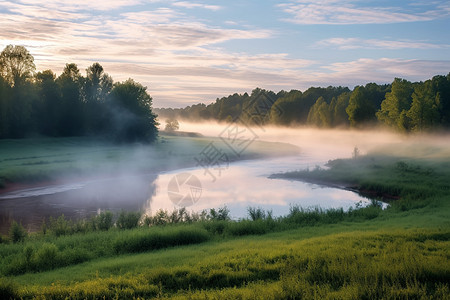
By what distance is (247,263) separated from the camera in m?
9.97

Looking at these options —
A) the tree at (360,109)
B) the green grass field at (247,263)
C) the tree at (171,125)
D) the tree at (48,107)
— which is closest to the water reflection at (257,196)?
the green grass field at (247,263)

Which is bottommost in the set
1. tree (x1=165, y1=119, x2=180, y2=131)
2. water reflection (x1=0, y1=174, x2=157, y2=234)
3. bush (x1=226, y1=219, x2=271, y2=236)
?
water reflection (x1=0, y1=174, x2=157, y2=234)

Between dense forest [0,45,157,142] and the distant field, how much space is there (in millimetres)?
3812

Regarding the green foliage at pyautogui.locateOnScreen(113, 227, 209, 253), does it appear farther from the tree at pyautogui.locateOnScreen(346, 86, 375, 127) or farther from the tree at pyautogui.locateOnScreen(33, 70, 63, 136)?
the tree at pyautogui.locateOnScreen(346, 86, 375, 127)

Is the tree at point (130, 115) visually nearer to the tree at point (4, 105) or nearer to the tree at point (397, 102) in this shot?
the tree at point (4, 105)

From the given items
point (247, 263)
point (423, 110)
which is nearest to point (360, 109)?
point (423, 110)

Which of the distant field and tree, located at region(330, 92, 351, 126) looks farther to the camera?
tree, located at region(330, 92, 351, 126)

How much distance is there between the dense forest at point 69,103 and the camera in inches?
2432

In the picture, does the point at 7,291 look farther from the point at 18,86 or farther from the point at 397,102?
the point at 397,102

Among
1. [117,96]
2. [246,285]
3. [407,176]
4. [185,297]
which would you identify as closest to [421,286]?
[246,285]

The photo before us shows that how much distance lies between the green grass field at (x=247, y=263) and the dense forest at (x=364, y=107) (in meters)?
47.2

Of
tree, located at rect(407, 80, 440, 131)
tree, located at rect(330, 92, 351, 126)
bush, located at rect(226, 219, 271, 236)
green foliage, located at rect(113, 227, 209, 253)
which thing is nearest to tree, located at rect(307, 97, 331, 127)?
tree, located at rect(330, 92, 351, 126)

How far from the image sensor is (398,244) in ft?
35.9

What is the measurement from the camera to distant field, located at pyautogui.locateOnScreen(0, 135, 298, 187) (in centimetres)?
4174
